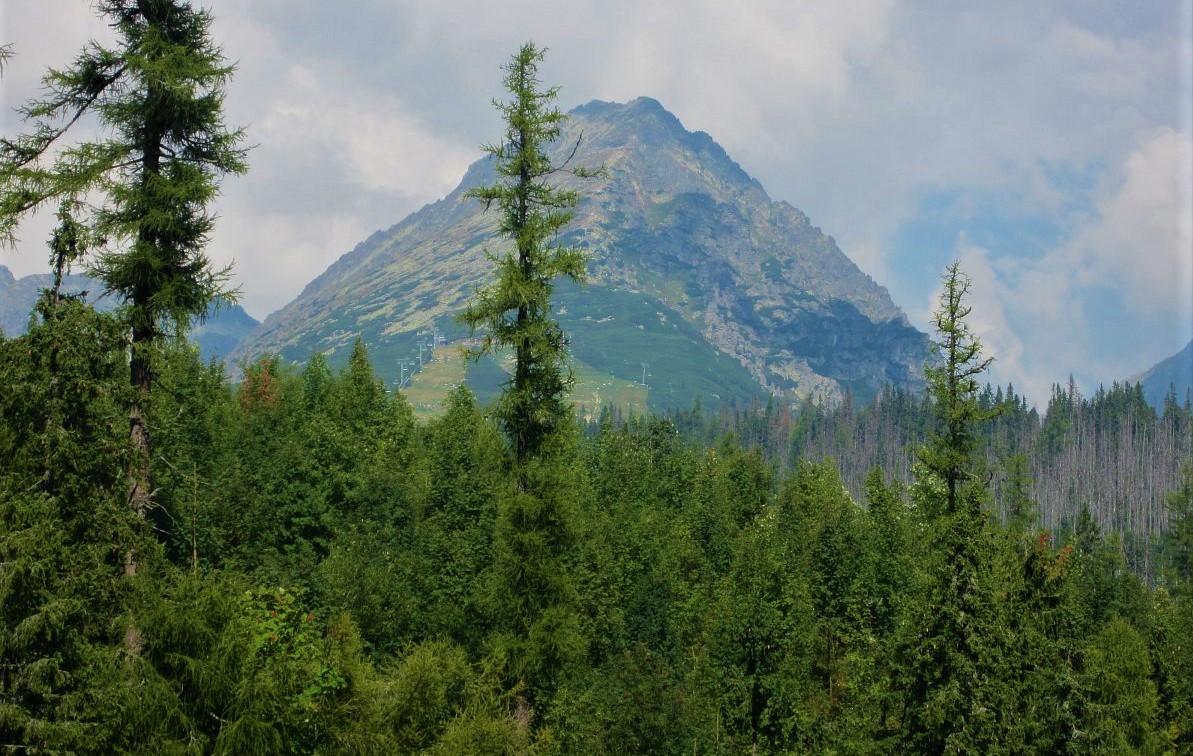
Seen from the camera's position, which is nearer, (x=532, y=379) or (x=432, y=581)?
(x=532, y=379)

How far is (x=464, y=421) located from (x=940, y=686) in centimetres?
6699

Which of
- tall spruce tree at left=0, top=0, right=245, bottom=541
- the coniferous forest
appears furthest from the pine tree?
tall spruce tree at left=0, top=0, right=245, bottom=541

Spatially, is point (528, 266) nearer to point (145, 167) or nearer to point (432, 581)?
point (145, 167)

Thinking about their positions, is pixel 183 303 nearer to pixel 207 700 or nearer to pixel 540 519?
pixel 207 700

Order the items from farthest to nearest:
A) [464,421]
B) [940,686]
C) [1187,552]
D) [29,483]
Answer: [1187,552] → [464,421] → [940,686] → [29,483]

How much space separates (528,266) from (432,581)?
23482 millimetres

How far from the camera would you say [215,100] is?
77.3ft

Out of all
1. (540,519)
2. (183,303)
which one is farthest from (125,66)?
(540,519)

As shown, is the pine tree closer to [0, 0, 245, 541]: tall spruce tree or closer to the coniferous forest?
the coniferous forest

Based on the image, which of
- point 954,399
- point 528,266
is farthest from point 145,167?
point 954,399

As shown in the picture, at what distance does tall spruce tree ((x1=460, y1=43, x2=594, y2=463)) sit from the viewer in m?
29.3

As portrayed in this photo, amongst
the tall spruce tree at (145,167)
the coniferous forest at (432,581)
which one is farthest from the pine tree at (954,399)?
the tall spruce tree at (145,167)

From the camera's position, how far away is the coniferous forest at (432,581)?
20.0 m

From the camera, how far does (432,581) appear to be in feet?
160
